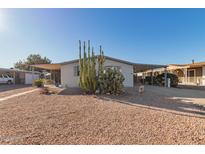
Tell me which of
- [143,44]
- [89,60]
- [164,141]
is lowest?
[164,141]

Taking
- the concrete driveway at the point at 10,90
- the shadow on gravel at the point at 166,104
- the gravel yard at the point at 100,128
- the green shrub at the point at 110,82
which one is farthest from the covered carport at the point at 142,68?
the gravel yard at the point at 100,128

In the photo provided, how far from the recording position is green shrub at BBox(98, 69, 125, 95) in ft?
40.5

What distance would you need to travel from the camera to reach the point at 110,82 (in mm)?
12344

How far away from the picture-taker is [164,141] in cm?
401

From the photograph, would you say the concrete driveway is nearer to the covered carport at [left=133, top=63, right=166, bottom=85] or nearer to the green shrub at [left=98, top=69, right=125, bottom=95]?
the green shrub at [left=98, top=69, right=125, bottom=95]

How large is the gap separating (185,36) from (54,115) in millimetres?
18900

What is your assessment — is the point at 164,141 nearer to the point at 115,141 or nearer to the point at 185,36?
the point at 115,141

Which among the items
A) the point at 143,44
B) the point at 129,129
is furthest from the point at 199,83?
the point at 129,129

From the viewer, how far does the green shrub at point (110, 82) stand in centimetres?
1234

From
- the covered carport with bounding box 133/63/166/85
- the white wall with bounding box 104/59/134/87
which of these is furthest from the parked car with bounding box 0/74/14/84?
the covered carport with bounding box 133/63/166/85

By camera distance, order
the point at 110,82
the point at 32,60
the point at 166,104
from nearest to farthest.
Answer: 1. the point at 166,104
2. the point at 110,82
3. the point at 32,60

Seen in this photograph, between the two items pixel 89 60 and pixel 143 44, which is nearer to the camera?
pixel 89 60

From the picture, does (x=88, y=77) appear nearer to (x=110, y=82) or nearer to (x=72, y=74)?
(x=110, y=82)

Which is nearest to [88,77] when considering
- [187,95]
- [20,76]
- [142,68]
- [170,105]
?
[170,105]
